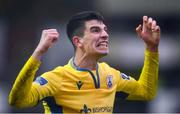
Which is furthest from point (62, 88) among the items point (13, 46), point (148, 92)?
point (13, 46)

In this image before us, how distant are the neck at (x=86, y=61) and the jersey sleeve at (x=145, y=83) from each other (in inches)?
11.3

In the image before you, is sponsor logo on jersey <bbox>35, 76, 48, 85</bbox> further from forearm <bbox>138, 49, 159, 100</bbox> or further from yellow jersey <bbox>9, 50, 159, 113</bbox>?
forearm <bbox>138, 49, 159, 100</bbox>

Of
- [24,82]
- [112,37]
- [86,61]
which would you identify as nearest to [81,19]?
[86,61]

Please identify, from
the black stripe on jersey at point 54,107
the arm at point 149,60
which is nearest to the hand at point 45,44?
the black stripe on jersey at point 54,107

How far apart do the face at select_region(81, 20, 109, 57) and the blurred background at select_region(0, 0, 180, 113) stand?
18.3 ft

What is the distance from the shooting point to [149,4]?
1432 cm

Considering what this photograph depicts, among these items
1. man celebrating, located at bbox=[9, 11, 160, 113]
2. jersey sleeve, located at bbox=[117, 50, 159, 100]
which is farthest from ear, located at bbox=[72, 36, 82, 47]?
jersey sleeve, located at bbox=[117, 50, 159, 100]

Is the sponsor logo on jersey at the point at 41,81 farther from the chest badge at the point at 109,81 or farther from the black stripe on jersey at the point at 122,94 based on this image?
the black stripe on jersey at the point at 122,94

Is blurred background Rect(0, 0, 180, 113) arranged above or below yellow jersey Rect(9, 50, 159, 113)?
above

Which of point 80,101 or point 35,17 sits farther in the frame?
point 35,17

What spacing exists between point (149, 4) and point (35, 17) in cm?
179

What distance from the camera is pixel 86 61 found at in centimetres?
732

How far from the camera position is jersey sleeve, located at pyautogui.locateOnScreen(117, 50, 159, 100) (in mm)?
7506

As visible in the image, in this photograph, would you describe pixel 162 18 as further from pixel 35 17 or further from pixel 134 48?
pixel 35 17
